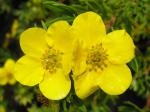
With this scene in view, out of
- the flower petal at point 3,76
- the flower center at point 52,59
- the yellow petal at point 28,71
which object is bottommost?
the flower petal at point 3,76

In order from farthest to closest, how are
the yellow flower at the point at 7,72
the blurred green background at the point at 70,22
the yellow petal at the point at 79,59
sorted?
1. the yellow flower at the point at 7,72
2. the blurred green background at the point at 70,22
3. the yellow petal at the point at 79,59

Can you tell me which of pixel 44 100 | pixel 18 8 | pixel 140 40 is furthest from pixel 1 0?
pixel 44 100

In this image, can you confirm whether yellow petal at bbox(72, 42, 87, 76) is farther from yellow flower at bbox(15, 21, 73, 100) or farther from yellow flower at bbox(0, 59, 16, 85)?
yellow flower at bbox(0, 59, 16, 85)

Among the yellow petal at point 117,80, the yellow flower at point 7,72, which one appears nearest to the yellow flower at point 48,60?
the yellow petal at point 117,80

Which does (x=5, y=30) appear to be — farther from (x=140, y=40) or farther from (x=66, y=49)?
(x=66, y=49)

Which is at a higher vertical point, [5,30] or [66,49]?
[66,49]

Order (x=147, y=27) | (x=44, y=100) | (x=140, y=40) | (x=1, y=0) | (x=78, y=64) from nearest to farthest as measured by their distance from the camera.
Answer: (x=78, y=64) → (x=44, y=100) → (x=147, y=27) → (x=140, y=40) → (x=1, y=0)

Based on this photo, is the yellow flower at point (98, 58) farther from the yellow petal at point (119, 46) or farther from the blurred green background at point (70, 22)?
the blurred green background at point (70, 22)

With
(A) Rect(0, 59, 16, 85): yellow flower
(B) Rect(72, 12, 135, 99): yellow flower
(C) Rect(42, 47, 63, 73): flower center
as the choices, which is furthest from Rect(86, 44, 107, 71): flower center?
(A) Rect(0, 59, 16, 85): yellow flower
